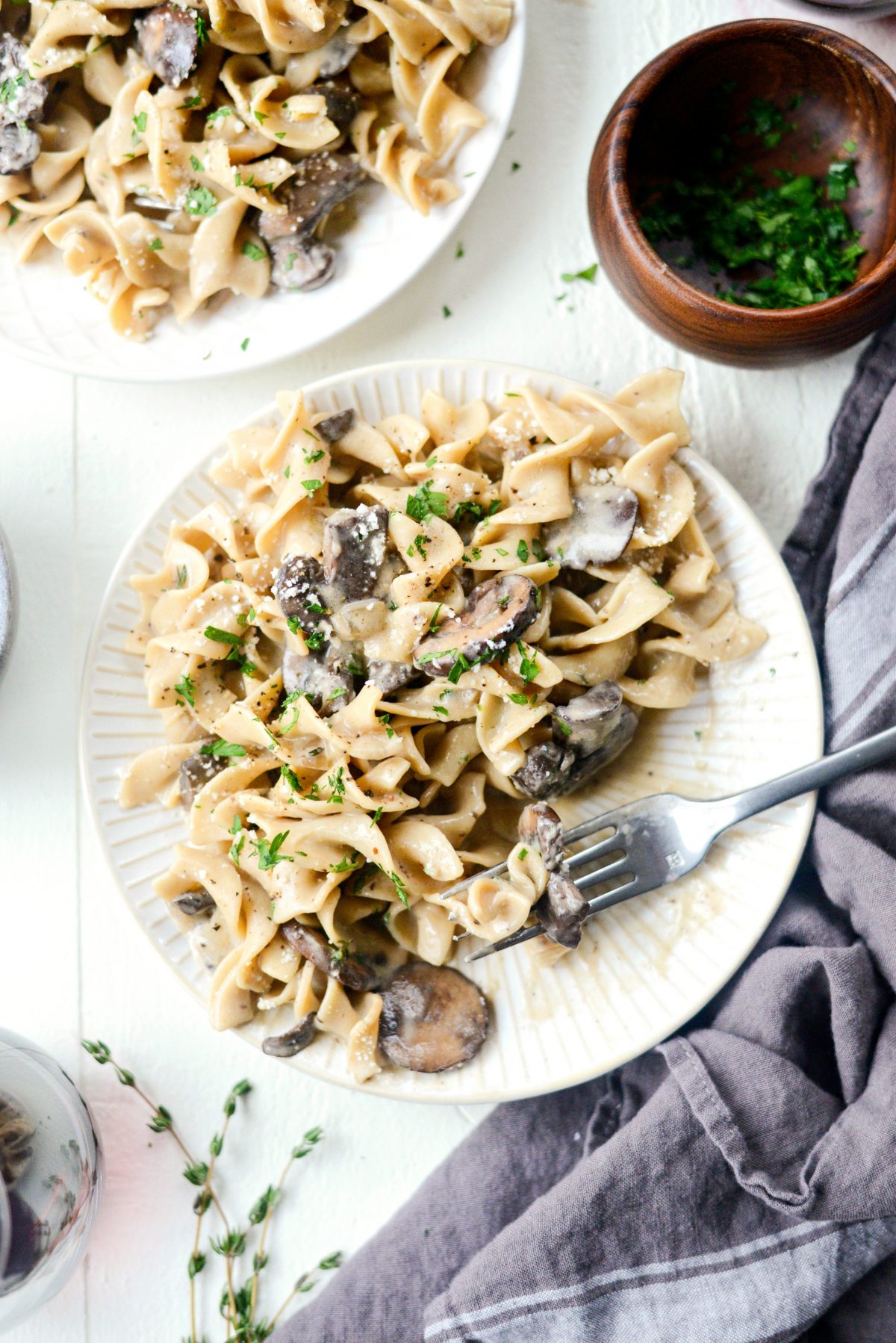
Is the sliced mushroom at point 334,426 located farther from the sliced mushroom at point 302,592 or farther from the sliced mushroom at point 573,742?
the sliced mushroom at point 573,742

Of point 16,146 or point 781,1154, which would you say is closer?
point 781,1154

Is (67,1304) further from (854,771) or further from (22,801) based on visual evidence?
(854,771)

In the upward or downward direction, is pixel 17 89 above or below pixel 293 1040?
above

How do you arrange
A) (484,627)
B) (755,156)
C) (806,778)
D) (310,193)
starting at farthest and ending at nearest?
1. (755,156)
2. (310,193)
3. (806,778)
4. (484,627)

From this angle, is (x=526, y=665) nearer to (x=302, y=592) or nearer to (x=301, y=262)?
(x=302, y=592)

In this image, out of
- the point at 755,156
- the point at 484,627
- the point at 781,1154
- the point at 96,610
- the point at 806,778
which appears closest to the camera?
the point at 484,627

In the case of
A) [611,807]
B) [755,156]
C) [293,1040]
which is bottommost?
[293,1040]

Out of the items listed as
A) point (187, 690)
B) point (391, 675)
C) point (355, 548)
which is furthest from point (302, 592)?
point (187, 690)
